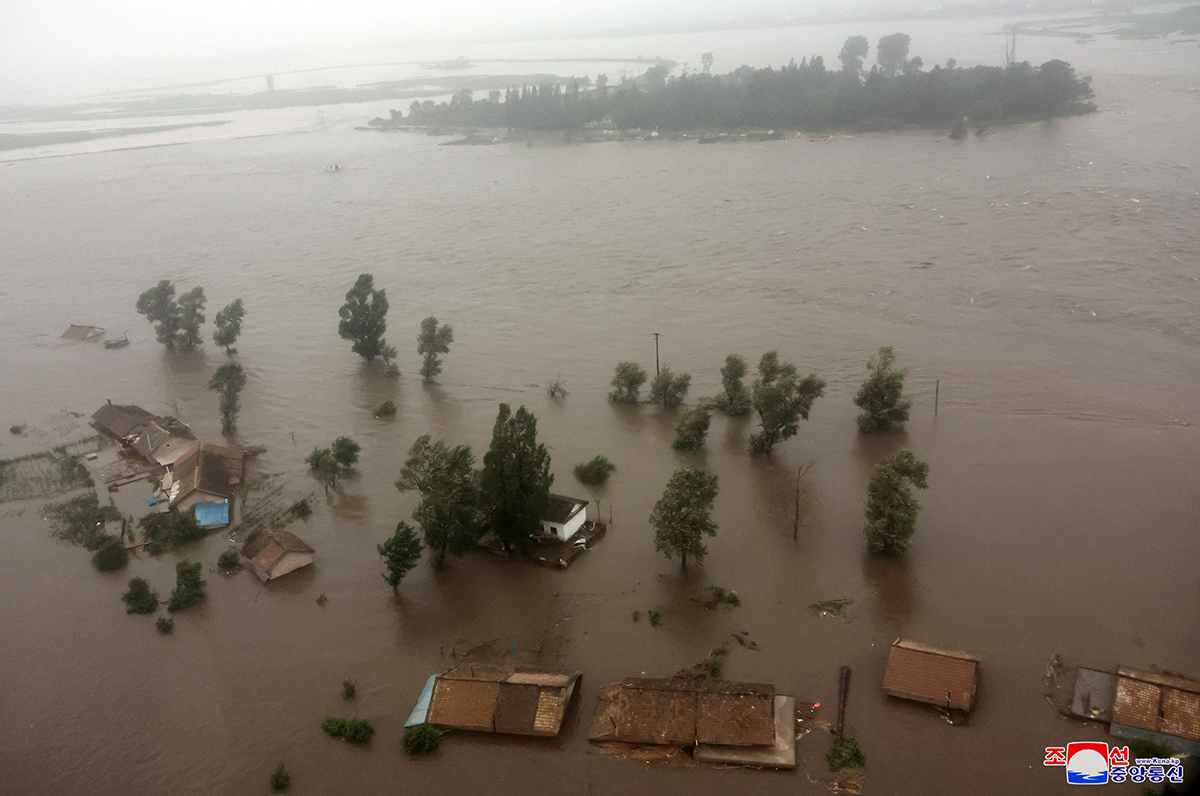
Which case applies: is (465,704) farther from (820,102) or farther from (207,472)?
(820,102)

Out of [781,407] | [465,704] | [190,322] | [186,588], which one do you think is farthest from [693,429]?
[190,322]

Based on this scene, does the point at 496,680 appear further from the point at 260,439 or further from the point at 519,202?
the point at 519,202

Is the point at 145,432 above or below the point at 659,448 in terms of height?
above

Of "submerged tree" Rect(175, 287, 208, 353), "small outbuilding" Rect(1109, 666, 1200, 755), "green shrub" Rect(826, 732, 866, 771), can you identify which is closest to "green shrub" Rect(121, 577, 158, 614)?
"green shrub" Rect(826, 732, 866, 771)

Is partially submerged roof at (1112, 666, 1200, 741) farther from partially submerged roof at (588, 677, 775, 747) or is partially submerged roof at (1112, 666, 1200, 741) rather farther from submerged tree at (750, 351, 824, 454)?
submerged tree at (750, 351, 824, 454)

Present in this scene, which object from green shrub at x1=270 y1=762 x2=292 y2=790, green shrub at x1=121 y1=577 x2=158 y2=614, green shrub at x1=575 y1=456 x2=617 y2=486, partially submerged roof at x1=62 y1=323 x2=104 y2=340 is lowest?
green shrub at x1=270 y1=762 x2=292 y2=790

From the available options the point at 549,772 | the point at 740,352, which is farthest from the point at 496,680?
the point at 740,352

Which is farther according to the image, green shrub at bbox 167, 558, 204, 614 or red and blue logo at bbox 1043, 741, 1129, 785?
green shrub at bbox 167, 558, 204, 614
